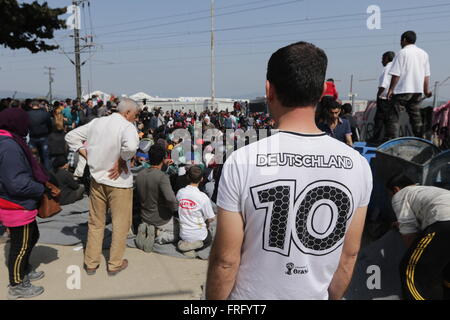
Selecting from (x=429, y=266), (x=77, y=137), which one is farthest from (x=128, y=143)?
(x=429, y=266)

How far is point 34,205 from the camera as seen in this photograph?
3496 millimetres

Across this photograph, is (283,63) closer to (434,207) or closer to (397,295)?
(434,207)

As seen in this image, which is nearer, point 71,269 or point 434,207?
point 434,207

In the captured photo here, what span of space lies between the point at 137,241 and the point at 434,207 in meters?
3.77

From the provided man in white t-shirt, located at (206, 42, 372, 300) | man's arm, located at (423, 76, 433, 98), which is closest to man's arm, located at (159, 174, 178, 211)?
man in white t-shirt, located at (206, 42, 372, 300)

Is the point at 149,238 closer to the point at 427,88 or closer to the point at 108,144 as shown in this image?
the point at 108,144

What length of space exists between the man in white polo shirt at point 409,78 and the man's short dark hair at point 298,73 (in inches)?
164

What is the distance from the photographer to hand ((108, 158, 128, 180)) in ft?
12.5

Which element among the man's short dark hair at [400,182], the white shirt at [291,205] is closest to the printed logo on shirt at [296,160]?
the white shirt at [291,205]

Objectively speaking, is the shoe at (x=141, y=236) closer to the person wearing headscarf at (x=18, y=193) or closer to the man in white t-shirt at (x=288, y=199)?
the person wearing headscarf at (x=18, y=193)

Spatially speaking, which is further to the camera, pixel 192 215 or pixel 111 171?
pixel 192 215

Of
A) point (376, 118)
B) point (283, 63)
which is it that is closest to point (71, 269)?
point (283, 63)

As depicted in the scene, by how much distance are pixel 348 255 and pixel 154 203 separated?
375cm

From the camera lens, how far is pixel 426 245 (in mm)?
2773
